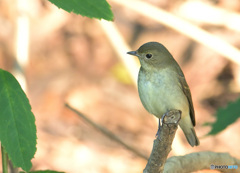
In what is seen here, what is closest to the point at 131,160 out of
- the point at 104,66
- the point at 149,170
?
the point at 104,66

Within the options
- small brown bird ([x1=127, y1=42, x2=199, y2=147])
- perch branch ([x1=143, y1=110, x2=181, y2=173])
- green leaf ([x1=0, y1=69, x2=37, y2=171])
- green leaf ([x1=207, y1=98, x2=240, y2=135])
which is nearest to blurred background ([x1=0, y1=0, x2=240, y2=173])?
small brown bird ([x1=127, y1=42, x2=199, y2=147])

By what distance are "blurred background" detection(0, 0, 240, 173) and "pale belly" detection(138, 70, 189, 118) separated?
156cm

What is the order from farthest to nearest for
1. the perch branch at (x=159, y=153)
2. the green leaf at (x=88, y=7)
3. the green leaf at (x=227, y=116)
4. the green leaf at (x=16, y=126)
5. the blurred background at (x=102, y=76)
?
the blurred background at (x=102, y=76) < the green leaf at (x=227, y=116) < the perch branch at (x=159, y=153) < the green leaf at (x=16, y=126) < the green leaf at (x=88, y=7)

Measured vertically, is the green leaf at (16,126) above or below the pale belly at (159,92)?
below

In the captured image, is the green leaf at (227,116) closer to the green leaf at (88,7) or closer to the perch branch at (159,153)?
the perch branch at (159,153)

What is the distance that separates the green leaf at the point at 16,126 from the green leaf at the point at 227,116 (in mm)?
1164

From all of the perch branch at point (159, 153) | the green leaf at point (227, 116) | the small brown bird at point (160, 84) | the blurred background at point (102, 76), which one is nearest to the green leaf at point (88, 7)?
the perch branch at point (159, 153)

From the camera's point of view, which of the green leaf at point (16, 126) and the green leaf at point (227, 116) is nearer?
the green leaf at point (16, 126)

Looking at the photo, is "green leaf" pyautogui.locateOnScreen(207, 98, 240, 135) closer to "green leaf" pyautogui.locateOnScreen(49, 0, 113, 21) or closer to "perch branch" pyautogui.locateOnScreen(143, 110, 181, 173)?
"perch branch" pyautogui.locateOnScreen(143, 110, 181, 173)

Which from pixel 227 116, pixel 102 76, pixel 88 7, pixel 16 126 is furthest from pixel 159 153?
pixel 102 76

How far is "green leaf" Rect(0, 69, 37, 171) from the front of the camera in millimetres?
1985

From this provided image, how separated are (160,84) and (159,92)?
0.06m

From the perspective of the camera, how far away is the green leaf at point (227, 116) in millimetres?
2689

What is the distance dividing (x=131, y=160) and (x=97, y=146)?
513 millimetres
